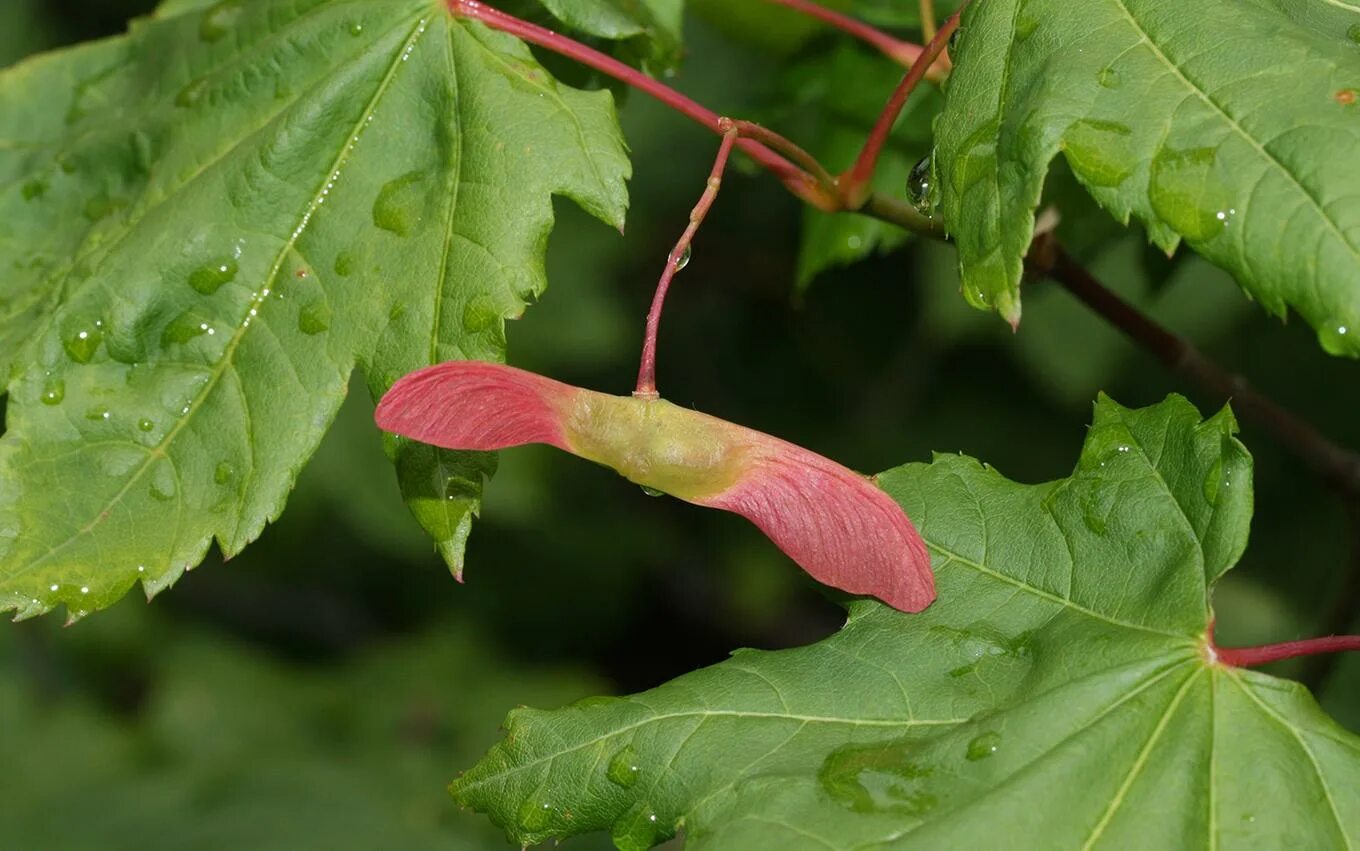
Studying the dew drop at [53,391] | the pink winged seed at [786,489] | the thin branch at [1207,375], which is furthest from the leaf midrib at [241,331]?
the thin branch at [1207,375]

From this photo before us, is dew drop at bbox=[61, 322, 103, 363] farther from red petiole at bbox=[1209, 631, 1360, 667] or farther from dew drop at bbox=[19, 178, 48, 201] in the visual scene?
red petiole at bbox=[1209, 631, 1360, 667]

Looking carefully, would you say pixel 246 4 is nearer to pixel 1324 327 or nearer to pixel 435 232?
pixel 435 232

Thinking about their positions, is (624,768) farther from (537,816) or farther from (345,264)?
(345,264)

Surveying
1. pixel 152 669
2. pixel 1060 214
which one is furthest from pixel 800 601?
pixel 1060 214

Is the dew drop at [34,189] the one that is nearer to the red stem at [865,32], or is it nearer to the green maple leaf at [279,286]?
the green maple leaf at [279,286]

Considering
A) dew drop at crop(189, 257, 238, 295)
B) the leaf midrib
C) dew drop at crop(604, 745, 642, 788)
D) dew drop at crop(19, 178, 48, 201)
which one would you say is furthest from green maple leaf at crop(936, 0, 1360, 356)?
dew drop at crop(19, 178, 48, 201)

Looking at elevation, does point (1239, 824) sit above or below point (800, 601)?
above

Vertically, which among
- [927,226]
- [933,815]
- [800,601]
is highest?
[927,226]

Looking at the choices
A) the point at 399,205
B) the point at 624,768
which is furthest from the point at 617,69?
the point at 624,768
